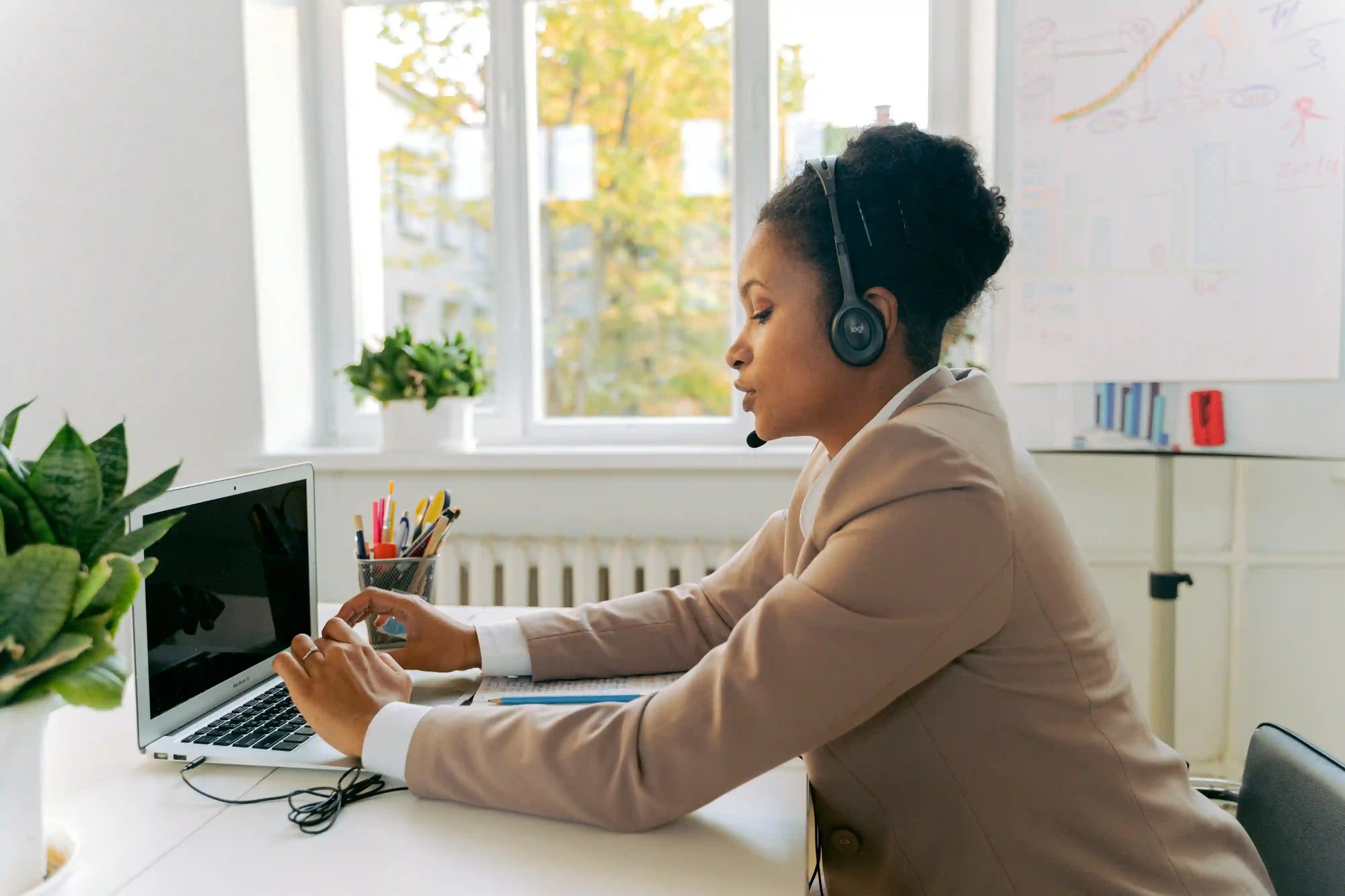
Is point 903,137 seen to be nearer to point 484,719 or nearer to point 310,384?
point 484,719

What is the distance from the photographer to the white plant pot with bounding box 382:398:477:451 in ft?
6.81

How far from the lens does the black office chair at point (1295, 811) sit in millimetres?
801

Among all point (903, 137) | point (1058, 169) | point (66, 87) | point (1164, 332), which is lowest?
point (1164, 332)

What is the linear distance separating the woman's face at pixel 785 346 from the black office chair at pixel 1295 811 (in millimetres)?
523

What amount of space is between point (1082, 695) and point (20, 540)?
31.3 inches

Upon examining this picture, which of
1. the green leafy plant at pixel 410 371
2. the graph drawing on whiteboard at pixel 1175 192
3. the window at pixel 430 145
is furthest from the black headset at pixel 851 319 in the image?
the window at pixel 430 145

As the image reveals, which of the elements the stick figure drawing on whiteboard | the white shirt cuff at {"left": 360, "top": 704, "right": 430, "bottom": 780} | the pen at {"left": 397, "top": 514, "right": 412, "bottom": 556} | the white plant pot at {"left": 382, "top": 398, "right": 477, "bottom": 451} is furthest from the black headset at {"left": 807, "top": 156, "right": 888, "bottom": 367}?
the white plant pot at {"left": 382, "top": 398, "right": 477, "bottom": 451}

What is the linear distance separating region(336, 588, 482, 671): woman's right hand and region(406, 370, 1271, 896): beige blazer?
0.83 feet

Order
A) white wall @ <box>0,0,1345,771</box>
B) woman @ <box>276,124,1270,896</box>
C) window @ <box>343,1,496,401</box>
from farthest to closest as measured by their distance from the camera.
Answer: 1. window @ <box>343,1,496,401</box>
2. white wall @ <box>0,0,1345,771</box>
3. woman @ <box>276,124,1270,896</box>

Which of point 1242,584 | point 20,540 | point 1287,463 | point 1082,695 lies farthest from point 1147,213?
point 20,540

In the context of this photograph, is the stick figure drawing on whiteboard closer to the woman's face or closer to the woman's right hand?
the woman's face

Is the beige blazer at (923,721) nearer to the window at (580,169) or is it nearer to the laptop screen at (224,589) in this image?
the laptop screen at (224,589)

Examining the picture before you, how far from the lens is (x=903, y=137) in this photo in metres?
0.89

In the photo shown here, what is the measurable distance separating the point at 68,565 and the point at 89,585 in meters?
0.02
